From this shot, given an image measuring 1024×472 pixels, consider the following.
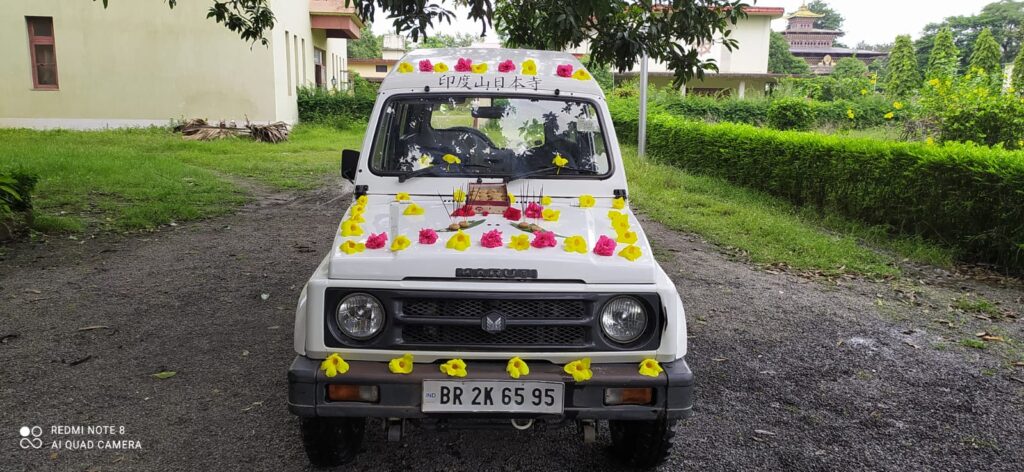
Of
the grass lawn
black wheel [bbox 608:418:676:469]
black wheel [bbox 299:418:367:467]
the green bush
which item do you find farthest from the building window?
black wheel [bbox 608:418:676:469]

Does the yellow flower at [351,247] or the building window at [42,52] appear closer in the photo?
the yellow flower at [351,247]

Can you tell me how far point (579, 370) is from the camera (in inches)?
116

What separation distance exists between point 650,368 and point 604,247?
556mm

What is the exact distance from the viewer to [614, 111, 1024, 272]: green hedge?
24.6 feet

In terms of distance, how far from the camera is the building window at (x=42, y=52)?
65.3 feet

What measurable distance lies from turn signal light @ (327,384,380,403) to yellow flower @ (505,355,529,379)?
525 mm

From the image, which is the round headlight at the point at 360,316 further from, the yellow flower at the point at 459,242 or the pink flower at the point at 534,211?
the pink flower at the point at 534,211

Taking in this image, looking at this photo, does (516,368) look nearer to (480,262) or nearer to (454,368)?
(454,368)

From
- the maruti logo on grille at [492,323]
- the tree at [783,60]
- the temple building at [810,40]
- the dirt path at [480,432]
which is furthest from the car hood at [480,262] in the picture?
the temple building at [810,40]

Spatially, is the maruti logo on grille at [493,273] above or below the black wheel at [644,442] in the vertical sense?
above

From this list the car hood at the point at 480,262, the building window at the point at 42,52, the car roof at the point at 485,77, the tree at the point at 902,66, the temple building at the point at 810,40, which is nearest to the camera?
the car hood at the point at 480,262

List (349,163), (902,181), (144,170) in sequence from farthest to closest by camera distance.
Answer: (144,170) → (902,181) → (349,163)

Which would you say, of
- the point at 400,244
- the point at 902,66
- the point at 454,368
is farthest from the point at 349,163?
the point at 902,66

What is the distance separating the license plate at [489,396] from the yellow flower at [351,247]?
645 mm
